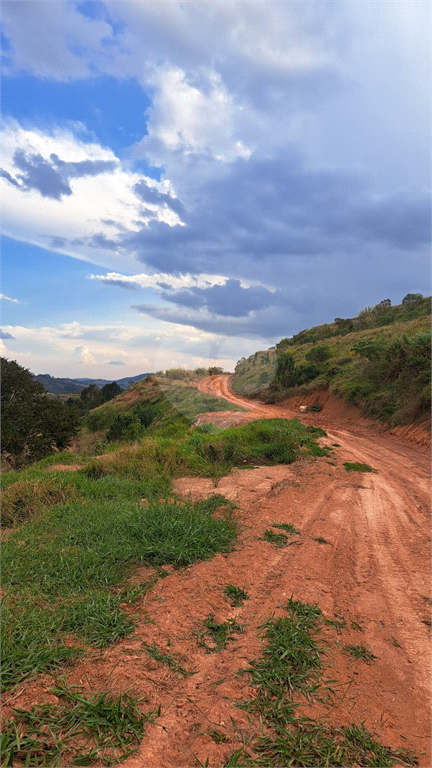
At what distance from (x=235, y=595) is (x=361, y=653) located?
106cm

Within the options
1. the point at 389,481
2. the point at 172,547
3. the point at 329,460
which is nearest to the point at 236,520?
the point at 172,547

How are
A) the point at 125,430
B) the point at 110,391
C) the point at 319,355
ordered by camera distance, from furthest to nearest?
the point at 110,391
the point at 319,355
the point at 125,430

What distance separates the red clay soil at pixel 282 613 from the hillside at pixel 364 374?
233 inches

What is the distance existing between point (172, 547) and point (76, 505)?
204cm

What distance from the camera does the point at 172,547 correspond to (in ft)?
13.5

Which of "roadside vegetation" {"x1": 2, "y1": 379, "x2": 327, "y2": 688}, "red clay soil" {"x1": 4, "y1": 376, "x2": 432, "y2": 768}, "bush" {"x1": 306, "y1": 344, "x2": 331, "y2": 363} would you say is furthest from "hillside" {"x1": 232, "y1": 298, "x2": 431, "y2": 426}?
"red clay soil" {"x1": 4, "y1": 376, "x2": 432, "y2": 768}

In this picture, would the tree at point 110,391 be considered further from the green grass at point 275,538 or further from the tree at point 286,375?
the green grass at point 275,538

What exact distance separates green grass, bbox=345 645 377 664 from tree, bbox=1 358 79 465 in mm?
13131

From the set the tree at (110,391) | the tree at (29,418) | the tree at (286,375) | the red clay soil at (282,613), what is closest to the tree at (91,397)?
the tree at (110,391)

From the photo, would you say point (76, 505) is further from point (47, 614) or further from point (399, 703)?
point (399, 703)

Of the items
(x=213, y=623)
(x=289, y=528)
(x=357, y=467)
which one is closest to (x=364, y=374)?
(x=357, y=467)

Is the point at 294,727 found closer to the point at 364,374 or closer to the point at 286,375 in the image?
the point at 364,374

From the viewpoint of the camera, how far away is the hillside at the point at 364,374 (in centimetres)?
1261

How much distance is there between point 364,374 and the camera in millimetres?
20609
